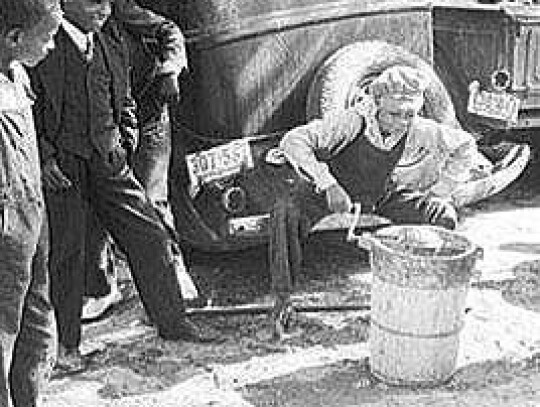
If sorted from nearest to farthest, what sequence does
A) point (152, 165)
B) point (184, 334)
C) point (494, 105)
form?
point (184, 334) < point (152, 165) < point (494, 105)

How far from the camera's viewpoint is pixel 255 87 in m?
5.73

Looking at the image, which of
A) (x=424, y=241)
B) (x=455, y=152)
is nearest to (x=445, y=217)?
(x=455, y=152)

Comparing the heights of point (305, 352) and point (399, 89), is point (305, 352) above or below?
below

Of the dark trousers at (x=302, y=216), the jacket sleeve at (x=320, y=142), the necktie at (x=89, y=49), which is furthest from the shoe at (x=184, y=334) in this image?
the necktie at (x=89, y=49)

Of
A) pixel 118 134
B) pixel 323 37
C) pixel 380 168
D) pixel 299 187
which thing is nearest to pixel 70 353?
pixel 118 134

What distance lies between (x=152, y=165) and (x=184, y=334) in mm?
822

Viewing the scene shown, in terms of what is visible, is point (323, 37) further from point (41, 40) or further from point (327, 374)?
point (41, 40)

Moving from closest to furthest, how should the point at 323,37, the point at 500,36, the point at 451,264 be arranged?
the point at 451,264
the point at 323,37
the point at 500,36

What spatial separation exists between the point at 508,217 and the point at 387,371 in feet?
9.89

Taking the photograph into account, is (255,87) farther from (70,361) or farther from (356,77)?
(70,361)

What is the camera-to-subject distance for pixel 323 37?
5957 mm

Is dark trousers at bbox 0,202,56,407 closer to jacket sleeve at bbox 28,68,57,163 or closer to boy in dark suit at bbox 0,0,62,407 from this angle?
boy in dark suit at bbox 0,0,62,407

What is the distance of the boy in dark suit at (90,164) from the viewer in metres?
4.64

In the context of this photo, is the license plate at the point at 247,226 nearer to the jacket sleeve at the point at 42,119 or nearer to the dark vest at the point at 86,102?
the dark vest at the point at 86,102
